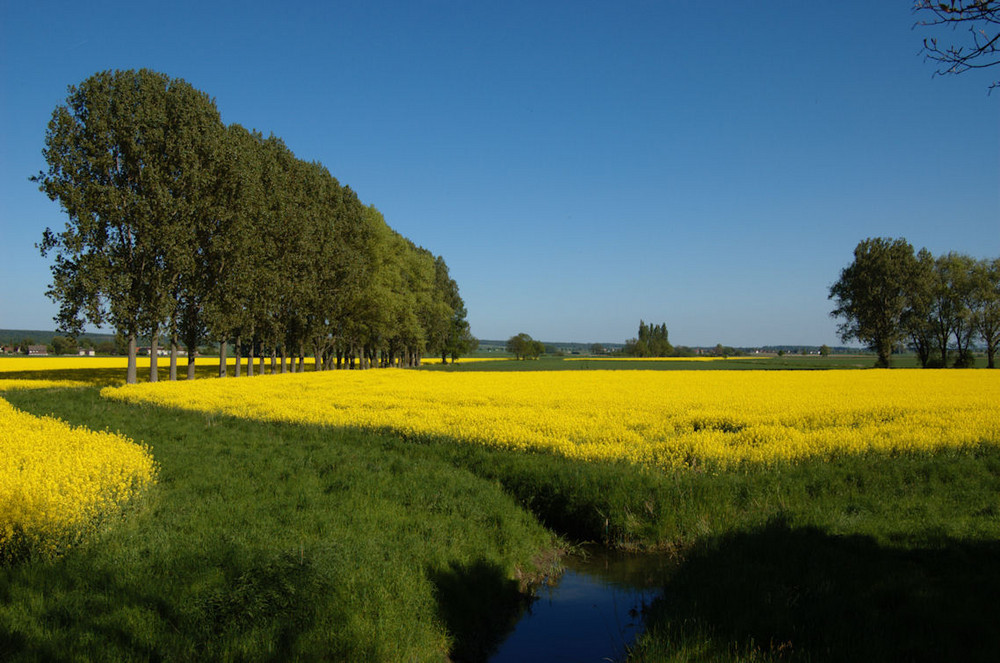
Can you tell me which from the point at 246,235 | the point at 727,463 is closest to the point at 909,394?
the point at 727,463

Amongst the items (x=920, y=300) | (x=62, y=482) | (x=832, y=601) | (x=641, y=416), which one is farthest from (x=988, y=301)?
(x=62, y=482)

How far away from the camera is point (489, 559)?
8.10 metres

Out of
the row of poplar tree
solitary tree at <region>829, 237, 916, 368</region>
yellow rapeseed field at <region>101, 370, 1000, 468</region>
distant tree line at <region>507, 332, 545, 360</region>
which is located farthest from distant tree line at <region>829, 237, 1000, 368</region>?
distant tree line at <region>507, 332, 545, 360</region>

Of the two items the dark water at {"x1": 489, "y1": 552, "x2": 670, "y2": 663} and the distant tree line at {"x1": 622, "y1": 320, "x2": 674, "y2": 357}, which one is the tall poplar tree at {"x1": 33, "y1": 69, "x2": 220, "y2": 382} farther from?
the distant tree line at {"x1": 622, "y1": 320, "x2": 674, "y2": 357}

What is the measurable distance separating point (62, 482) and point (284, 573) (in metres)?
4.28

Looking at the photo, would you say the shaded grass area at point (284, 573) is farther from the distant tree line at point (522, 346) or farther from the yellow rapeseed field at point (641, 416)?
the distant tree line at point (522, 346)

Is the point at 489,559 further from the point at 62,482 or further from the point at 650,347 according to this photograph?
the point at 650,347

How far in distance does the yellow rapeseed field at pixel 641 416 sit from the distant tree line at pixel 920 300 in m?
39.2

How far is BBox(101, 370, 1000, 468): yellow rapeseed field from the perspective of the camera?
1309 centimetres

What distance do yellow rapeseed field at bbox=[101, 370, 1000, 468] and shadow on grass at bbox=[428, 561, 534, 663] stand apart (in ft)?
16.8

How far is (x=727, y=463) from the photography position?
11570 millimetres

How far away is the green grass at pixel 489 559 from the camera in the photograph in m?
5.34

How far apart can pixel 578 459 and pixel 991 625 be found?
7693mm

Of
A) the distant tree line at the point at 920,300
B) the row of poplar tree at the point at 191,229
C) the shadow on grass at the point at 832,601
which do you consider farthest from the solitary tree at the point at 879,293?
the shadow on grass at the point at 832,601
